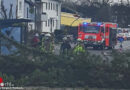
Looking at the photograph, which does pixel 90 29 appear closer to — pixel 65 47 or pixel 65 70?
pixel 65 47

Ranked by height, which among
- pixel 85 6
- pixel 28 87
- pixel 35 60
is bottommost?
pixel 28 87

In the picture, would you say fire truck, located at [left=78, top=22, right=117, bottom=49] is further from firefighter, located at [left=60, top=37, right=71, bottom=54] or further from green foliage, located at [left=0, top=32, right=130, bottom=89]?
green foliage, located at [left=0, top=32, right=130, bottom=89]

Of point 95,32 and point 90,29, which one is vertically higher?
point 90,29

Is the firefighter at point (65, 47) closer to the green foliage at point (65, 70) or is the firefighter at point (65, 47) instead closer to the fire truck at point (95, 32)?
the green foliage at point (65, 70)

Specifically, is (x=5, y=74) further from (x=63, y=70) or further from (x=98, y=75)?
(x=98, y=75)

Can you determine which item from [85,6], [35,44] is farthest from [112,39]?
[35,44]

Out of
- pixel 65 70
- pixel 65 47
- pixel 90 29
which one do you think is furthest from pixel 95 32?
pixel 65 70

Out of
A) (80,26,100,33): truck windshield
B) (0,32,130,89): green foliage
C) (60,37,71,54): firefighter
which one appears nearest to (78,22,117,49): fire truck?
(80,26,100,33): truck windshield

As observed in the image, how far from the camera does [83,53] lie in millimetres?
10977

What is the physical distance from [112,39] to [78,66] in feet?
85.7

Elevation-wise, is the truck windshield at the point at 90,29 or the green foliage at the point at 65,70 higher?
the truck windshield at the point at 90,29

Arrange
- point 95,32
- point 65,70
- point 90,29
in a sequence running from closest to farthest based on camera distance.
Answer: point 65,70 → point 95,32 → point 90,29

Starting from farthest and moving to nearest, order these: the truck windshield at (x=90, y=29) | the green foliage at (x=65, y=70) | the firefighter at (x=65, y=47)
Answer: the truck windshield at (x=90, y=29) → the firefighter at (x=65, y=47) → the green foliage at (x=65, y=70)

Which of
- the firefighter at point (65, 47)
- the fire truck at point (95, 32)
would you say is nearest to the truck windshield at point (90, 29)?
the fire truck at point (95, 32)
